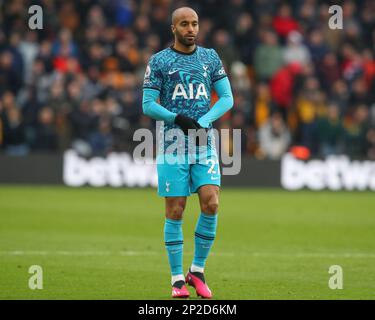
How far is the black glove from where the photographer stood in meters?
8.66

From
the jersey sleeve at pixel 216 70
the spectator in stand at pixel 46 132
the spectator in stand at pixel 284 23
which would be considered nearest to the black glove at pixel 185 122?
the jersey sleeve at pixel 216 70

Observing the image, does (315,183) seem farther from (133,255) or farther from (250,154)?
(133,255)

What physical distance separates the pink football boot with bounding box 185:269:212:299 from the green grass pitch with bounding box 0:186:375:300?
0.11 metres

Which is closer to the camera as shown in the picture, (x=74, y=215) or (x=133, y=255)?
(x=133, y=255)

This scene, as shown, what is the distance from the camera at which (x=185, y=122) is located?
8.66m

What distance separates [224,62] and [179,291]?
14.8 meters

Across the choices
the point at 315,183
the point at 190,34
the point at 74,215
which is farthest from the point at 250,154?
the point at 190,34

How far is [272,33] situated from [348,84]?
230cm

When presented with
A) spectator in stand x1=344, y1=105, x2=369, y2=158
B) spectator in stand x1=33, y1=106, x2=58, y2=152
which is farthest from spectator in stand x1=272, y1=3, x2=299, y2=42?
spectator in stand x1=33, y1=106, x2=58, y2=152

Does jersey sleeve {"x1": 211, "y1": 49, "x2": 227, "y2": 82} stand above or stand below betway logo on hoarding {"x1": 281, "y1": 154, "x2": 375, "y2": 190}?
above

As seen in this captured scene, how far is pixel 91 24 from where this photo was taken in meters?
23.4

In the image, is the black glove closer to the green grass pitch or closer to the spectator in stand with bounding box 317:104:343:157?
the green grass pitch

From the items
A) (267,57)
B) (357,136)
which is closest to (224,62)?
(267,57)
